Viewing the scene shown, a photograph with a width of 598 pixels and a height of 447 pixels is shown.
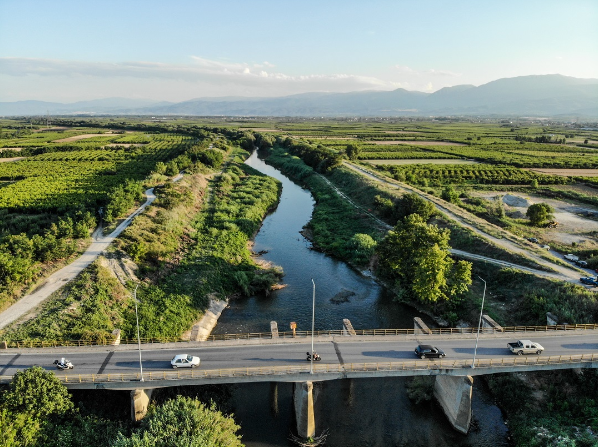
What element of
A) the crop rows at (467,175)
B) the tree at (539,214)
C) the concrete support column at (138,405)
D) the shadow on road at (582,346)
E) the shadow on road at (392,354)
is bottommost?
the concrete support column at (138,405)

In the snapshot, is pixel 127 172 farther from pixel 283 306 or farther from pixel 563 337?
pixel 563 337

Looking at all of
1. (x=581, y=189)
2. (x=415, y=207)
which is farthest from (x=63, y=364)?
(x=581, y=189)

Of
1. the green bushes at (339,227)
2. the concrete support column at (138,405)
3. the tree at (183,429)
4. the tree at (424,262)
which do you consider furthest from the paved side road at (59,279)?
the tree at (424,262)

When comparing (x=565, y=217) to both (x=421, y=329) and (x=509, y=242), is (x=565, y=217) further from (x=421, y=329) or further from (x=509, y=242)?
(x=421, y=329)

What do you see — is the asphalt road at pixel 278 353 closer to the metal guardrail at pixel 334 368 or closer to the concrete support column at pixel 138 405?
the metal guardrail at pixel 334 368

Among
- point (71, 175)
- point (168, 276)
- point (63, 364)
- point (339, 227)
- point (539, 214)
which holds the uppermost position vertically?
point (71, 175)
